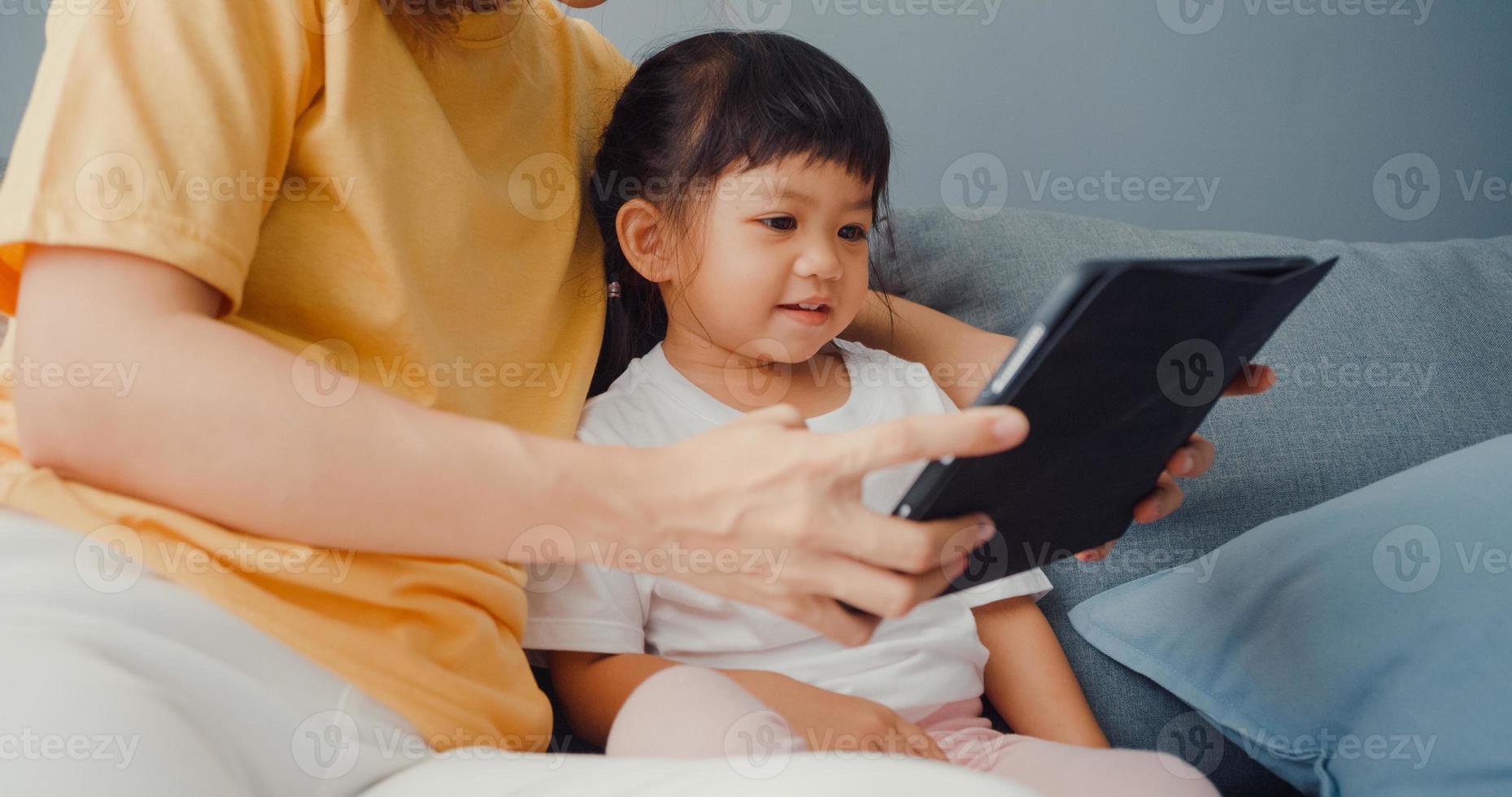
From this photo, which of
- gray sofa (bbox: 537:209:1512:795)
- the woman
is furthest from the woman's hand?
gray sofa (bbox: 537:209:1512:795)

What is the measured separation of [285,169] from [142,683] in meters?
0.37

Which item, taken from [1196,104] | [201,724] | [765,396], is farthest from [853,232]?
[1196,104]

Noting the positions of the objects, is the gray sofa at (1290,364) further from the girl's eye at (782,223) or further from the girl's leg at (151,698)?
the girl's leg at (151,698)

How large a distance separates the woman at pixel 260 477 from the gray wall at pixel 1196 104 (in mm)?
1054

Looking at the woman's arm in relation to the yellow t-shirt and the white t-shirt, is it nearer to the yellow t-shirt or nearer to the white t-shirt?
the yellow t-shirt

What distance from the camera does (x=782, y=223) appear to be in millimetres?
1026

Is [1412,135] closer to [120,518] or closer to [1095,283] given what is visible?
[1095,283]

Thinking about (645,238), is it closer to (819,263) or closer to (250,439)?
(819,263)

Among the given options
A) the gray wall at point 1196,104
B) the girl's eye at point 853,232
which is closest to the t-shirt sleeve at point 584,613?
the girl's eye at point 853,232

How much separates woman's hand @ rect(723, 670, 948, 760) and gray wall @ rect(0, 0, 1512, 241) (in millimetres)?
1119

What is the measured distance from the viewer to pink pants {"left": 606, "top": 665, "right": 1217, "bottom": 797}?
2.35ft

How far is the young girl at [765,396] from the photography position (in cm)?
85

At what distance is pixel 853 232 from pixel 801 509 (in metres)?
0.56

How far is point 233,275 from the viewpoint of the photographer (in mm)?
633
